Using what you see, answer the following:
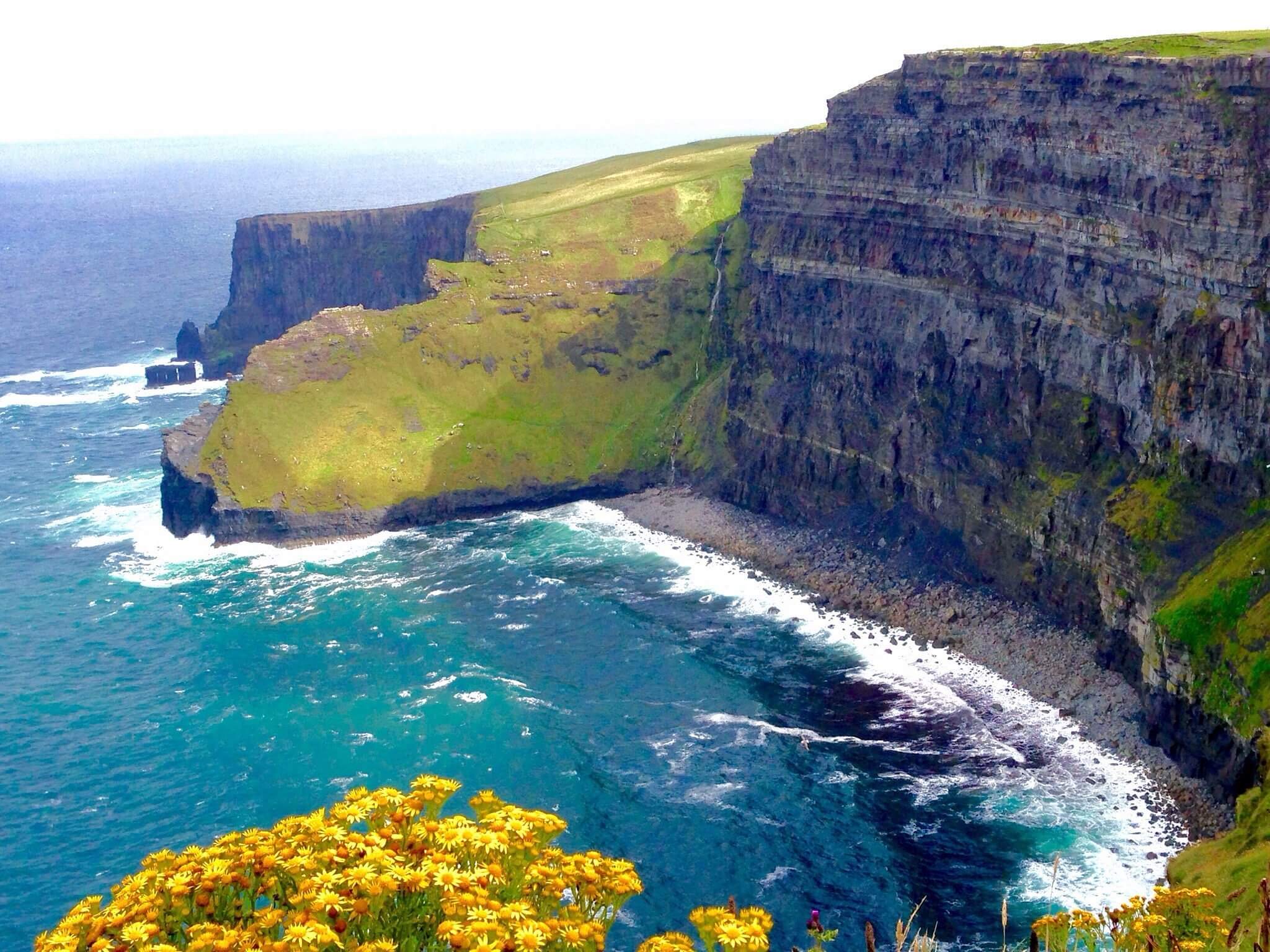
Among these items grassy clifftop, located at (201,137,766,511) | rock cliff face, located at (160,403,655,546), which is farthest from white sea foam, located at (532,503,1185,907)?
grassy clifftop, located at (201,137,766,511)

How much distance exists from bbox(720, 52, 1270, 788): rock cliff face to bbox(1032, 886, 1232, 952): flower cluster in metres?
49.8

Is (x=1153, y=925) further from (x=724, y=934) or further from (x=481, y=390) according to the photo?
(x=481, y=390)

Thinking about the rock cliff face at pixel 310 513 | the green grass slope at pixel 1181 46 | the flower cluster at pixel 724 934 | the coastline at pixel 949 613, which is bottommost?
the coastline at pixel 949 613

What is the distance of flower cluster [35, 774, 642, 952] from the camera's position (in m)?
21.1

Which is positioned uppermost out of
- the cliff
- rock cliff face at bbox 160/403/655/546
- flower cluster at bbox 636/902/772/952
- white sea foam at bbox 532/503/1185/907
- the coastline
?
flower cluster at bbox 636/902/772/952

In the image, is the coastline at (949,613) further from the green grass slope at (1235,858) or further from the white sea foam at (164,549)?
the white sea foam at (164,549)

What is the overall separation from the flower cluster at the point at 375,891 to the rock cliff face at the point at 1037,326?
6379 cm

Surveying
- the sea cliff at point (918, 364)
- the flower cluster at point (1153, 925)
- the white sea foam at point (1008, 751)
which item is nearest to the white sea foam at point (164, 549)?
the sea cliff at point (918, 364)

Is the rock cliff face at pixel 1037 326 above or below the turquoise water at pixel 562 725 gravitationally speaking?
above

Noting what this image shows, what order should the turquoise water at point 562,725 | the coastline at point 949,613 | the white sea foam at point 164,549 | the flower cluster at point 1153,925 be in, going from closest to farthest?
the flower cluster at point 1153,925 < the turquoise water at point 562,725 < the coastline at point 949,613 < the white sea foam at point 164,549

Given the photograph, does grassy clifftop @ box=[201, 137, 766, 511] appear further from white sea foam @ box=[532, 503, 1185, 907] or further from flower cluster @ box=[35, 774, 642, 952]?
flower cluster @ box=[35, 774, 642, 952]

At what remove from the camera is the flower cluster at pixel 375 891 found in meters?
21.1

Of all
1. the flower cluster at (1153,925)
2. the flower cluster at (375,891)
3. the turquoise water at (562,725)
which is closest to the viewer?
the flower cluster at (375,891)

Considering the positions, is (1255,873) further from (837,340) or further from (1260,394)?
(837,340)
